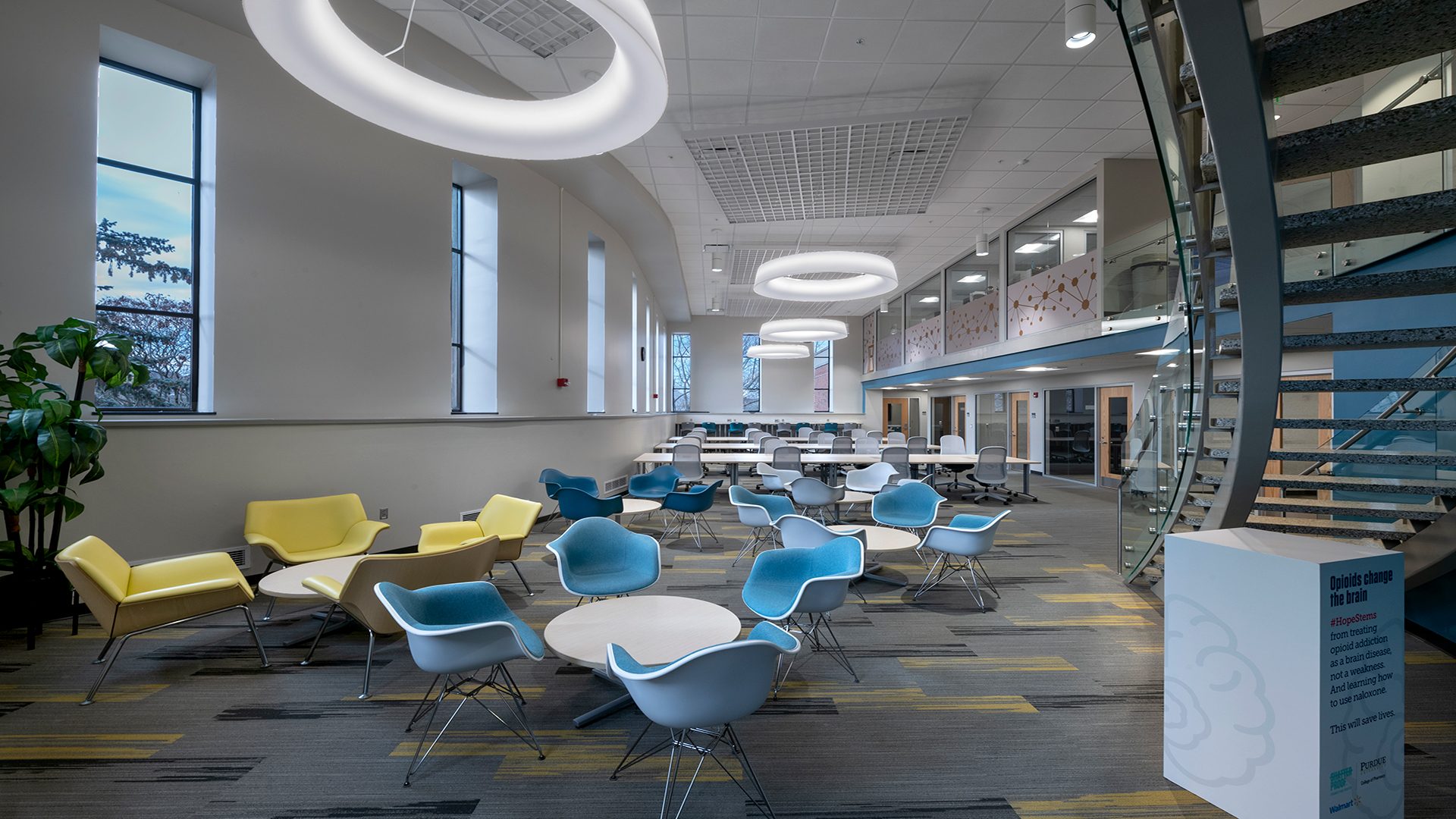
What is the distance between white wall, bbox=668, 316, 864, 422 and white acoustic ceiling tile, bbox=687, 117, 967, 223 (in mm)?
12451

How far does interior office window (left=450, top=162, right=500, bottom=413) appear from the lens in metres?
7.75

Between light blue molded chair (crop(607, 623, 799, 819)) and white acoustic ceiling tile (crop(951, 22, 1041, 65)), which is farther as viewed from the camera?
white acoustic ceiling tile (crop(951, 22, 1041, 65))

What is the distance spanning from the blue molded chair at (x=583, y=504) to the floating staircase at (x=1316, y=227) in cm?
454

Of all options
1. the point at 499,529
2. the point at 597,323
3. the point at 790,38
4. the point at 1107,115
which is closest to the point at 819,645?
the point at 499,529

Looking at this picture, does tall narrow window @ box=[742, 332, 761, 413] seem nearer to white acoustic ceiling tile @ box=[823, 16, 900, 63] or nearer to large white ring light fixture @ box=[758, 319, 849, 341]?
large white ring light fixture @ box=[758, 319, 849, 341]

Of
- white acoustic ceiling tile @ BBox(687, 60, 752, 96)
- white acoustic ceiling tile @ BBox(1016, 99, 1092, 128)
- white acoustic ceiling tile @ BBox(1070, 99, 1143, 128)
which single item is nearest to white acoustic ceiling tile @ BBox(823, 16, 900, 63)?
white acoustic ceiling tile @ BBox(687, 60, 752, 96)

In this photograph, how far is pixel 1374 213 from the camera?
8.13ft

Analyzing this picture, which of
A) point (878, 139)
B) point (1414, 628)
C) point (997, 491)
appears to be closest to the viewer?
point (1414, 628)

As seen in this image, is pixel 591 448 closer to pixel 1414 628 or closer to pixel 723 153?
pixel 723 153

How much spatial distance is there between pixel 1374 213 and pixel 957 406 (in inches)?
669

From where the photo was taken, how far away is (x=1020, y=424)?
15273mm

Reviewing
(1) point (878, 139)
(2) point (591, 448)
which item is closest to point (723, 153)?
(1) point (878, 139)

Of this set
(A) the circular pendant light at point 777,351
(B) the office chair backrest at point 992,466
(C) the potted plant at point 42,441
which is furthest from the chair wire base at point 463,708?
(A) the circular pendant light at point 777,351

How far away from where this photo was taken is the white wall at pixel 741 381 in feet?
73.0
